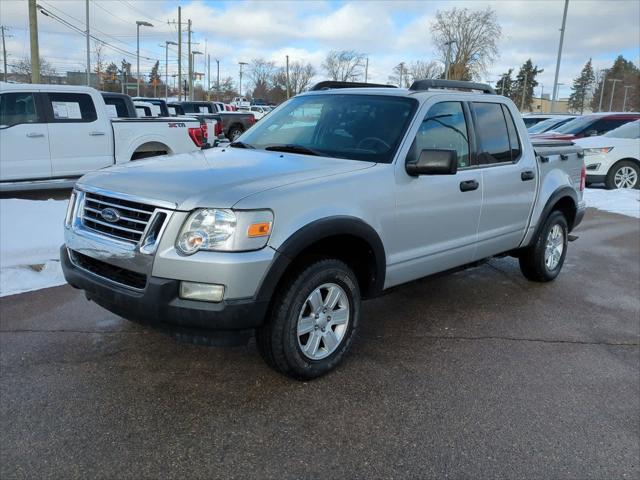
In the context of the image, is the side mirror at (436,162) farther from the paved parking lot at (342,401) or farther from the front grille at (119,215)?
the front grille at (119,215)

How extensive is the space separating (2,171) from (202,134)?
382cm

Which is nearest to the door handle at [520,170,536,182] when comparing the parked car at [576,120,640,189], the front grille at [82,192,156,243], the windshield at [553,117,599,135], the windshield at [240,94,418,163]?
the windshield at [240,94,418,163]

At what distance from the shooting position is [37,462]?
267 centimetres

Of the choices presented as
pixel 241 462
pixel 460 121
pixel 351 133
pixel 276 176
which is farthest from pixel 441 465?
pixel 460 121

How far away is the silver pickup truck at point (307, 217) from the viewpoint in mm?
2986

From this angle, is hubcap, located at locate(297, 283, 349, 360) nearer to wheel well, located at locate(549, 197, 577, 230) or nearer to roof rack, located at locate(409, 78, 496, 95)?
roof rack, located at locate(409, 78, 496, 95)

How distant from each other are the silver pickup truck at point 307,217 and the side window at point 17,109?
626 cm

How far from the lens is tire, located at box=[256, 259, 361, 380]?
326 cm

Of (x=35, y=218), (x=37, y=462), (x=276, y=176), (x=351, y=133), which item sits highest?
(x=351, y=133)

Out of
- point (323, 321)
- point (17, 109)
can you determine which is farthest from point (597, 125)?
point (323, 321)

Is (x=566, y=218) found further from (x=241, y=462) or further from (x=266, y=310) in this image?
(x=241, y=462)

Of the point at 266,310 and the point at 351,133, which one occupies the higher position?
the point at 351,133

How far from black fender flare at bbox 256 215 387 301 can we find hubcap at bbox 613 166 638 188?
36.9 feet

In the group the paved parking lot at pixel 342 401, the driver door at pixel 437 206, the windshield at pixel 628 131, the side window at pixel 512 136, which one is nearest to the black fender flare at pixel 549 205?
the side window at pixel 512 136
